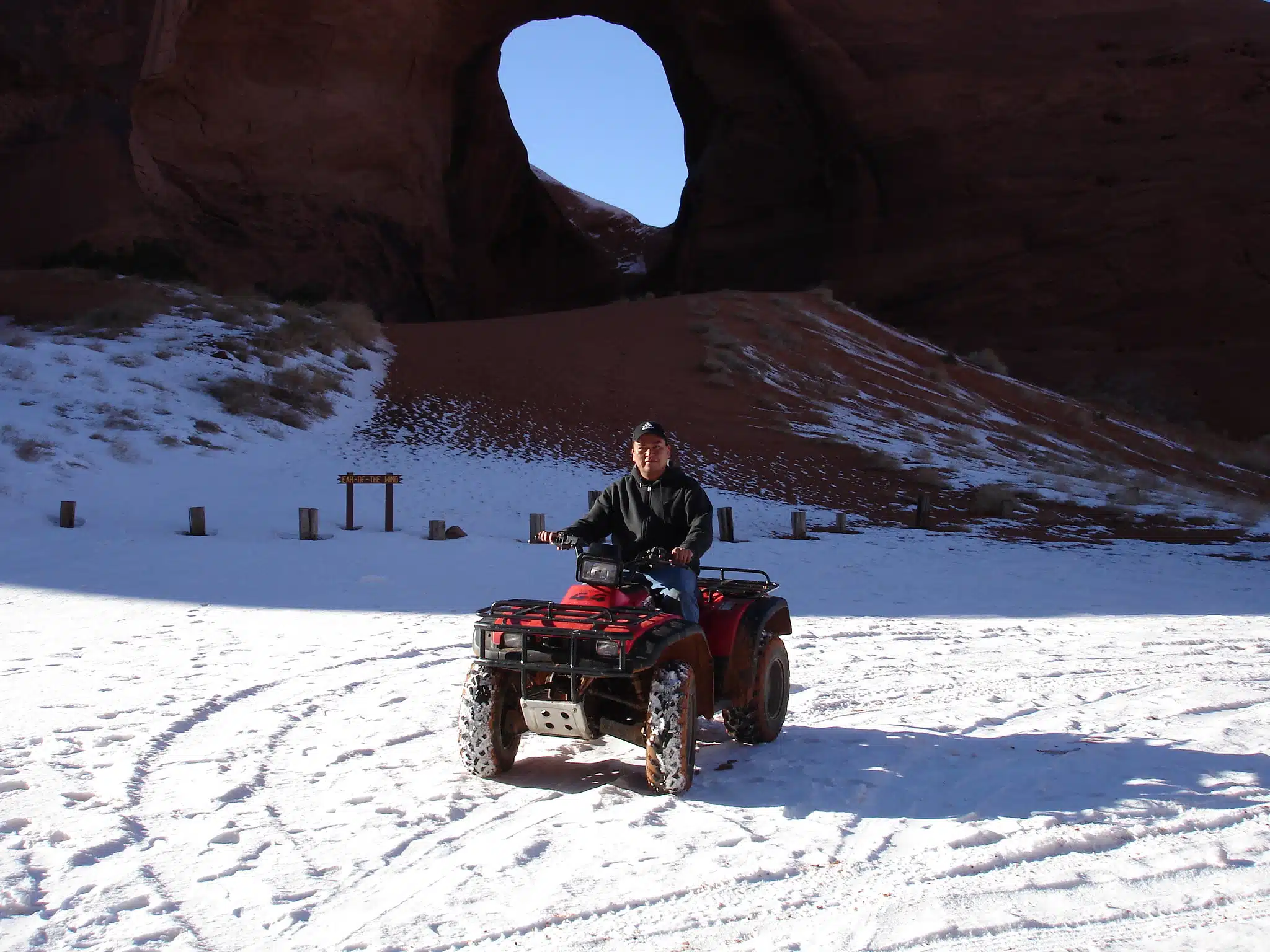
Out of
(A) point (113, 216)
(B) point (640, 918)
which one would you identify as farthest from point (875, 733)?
(A) point (113, 216)

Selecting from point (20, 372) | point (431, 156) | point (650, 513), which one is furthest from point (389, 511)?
point (431, 156)

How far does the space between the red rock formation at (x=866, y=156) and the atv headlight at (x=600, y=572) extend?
29116 millimetres

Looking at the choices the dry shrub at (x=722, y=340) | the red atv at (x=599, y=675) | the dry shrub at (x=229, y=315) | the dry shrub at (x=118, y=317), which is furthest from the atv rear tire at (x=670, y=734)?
the dry shrub at (x=722, y=340)

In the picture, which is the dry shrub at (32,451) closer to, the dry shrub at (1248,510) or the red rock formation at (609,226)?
the dry shrub at (1248,510)

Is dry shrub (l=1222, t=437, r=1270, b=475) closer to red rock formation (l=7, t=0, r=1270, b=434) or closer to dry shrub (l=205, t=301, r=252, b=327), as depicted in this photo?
red rock formation (l=7, t=0, r=1270, b=434)

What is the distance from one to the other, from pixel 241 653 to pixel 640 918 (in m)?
4.83

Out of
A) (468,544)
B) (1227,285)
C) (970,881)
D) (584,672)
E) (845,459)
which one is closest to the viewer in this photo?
(970,881)

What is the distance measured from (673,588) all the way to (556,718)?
2.74 ft

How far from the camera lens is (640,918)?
352 centimetres

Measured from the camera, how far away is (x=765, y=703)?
5.61m

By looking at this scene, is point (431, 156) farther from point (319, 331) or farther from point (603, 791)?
point (603, 791)

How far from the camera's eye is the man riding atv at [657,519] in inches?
205

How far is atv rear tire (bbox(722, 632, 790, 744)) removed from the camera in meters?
5.53

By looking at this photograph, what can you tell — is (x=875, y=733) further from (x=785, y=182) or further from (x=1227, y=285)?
(x=785, y=182)
